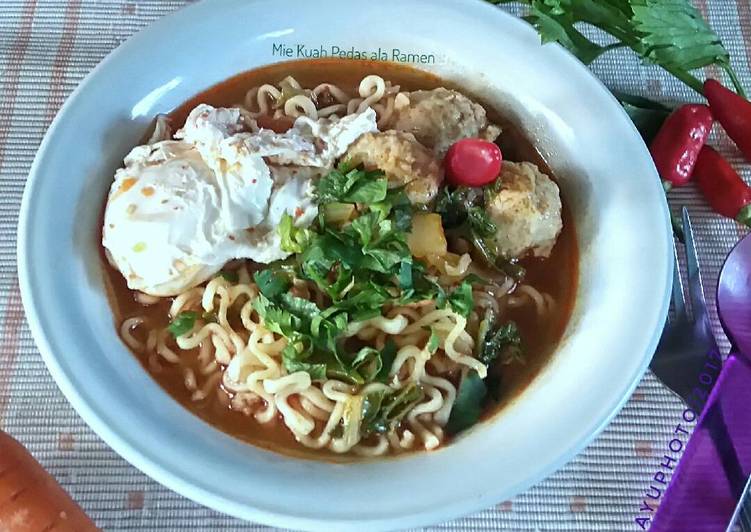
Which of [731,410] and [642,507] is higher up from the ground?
[731,410]

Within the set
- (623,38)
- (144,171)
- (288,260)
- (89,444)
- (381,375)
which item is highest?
(623,38)

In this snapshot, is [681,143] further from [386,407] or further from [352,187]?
[386,407]

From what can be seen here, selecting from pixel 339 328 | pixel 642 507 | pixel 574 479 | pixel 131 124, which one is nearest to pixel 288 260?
pixel 339 328

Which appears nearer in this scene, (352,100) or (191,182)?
(191,182)

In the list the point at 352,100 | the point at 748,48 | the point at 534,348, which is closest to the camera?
the point at 534,348

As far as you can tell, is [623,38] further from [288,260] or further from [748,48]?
[288,260]

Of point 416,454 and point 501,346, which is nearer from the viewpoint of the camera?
point 416,454

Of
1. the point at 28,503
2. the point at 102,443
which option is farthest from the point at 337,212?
the point at 28,503

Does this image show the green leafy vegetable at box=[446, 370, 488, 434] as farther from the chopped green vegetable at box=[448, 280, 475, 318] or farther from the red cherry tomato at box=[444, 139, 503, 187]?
the red cherry tomato at box=[444, 139, 503, 187]

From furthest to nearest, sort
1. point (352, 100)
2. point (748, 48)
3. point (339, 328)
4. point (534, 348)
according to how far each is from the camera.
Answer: point (748, 48), point (352, 100), point (534, 348), point (339, 328)
